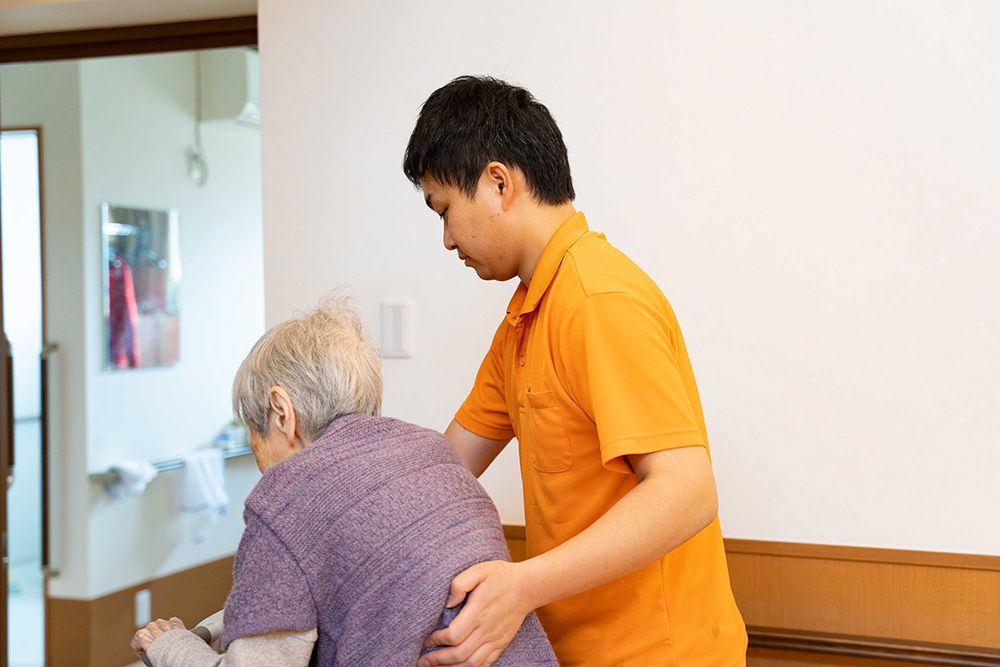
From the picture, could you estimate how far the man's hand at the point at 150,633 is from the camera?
116 centimetres

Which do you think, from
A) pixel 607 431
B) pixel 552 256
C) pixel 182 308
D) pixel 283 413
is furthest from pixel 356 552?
pixel 182 308

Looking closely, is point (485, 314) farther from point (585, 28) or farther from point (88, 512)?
point (88, 512)

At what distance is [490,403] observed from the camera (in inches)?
59.0

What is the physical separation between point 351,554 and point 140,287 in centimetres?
336

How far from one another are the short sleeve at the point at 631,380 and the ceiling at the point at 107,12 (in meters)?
1.66

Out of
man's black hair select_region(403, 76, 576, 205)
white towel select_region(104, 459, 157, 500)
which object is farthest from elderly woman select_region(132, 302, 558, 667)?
white towel select_region(104, 459, 157, 500)

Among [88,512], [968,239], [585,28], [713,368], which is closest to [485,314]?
[713,368]

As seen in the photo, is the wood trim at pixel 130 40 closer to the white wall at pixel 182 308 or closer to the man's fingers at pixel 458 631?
the white wall at pixel 182 308

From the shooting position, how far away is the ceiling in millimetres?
2275

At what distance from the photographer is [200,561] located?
417cm

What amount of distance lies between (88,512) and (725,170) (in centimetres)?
306

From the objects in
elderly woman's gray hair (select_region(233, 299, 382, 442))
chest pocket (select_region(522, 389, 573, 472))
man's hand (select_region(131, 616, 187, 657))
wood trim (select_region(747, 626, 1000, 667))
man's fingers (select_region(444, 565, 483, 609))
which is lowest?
wood trim (select_region(747, 626, 1000, 667))

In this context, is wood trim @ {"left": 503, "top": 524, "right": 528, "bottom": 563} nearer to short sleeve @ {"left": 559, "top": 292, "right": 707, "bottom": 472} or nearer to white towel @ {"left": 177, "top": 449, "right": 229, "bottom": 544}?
short sleeve @ {"left": 559, "top": 292, "right": 707, "bottom": 472}

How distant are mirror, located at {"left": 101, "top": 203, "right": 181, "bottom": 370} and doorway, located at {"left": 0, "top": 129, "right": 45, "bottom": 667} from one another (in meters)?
0.36
